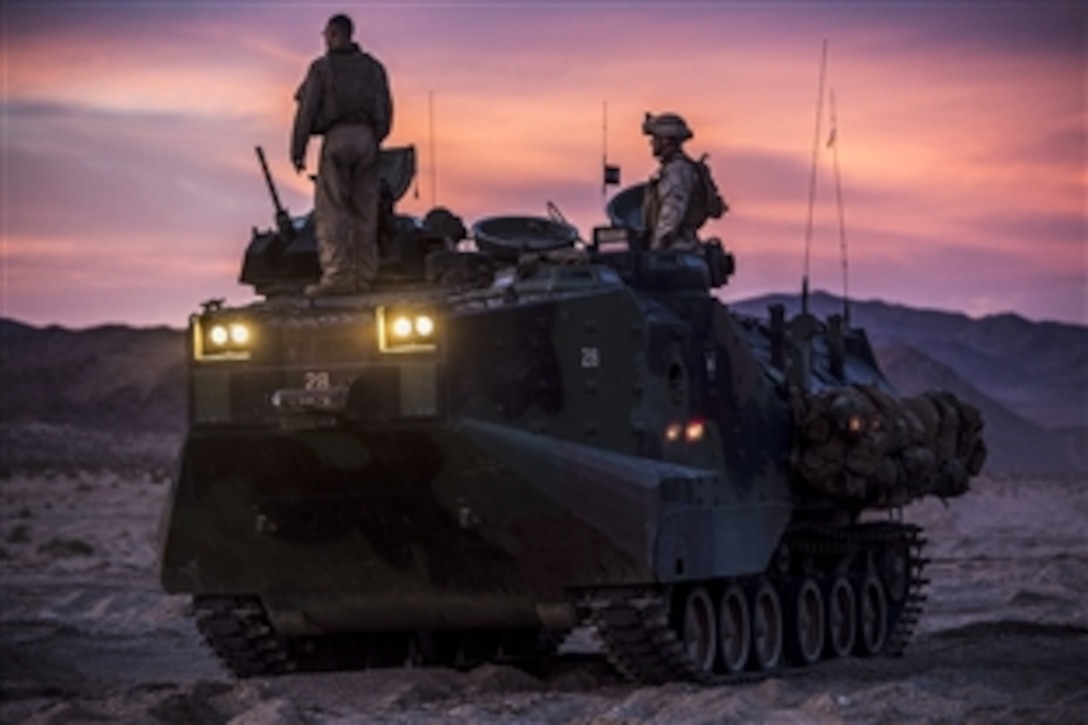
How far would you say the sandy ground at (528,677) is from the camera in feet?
52.0

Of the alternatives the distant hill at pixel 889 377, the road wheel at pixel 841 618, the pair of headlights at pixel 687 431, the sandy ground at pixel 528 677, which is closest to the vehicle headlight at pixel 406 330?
the pair of headlights at pixel 687 431

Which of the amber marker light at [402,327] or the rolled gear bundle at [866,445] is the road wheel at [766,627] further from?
the amber marker light at [402,327]

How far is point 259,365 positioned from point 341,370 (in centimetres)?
60

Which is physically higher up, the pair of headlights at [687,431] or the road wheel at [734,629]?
the pair of headlights at [687,431]

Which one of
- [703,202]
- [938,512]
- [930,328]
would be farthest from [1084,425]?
[703,202]

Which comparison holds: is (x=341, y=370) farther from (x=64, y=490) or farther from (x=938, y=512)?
(x=64, y=490)

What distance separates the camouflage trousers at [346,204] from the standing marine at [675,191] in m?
2.43

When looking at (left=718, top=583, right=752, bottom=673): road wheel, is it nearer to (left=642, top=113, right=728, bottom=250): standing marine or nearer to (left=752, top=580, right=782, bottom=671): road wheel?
(left=752, top=580, right=782, bottom=671): road wheel

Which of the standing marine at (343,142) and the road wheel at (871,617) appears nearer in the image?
the standing marine at (343,142)

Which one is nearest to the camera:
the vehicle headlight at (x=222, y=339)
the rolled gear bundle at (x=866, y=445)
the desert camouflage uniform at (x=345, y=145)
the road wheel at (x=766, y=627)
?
the vehicle headlight at (x=222, y=339)

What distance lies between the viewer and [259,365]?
1719 cm

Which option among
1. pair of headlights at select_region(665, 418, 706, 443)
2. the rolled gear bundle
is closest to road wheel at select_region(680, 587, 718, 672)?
pair of headlights at select_region(665, 418, 706, 443)

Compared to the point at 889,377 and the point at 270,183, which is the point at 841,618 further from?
the point at 889,377

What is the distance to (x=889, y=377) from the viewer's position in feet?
396
